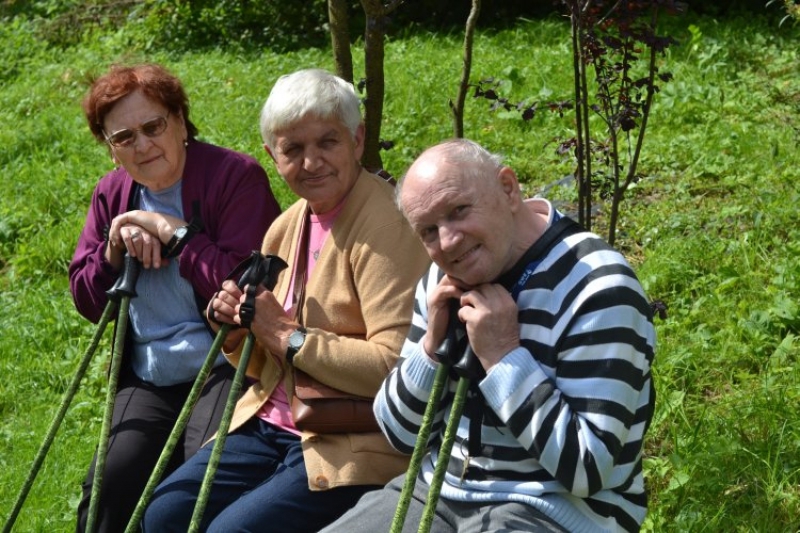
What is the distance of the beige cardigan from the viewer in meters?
3.14

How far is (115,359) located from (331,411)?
800 millimetres

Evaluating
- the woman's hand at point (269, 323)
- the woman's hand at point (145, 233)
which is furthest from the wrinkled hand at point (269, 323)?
the woman's hand at point (145, 233)

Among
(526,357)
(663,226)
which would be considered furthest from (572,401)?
(663,226)

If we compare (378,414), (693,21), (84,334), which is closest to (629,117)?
(378,414)

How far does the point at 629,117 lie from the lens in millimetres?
3801

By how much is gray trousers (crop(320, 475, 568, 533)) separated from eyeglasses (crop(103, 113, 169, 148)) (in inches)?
57.8

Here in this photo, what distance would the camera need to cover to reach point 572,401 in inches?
99.5

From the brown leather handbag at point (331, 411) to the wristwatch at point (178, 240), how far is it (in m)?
0.73

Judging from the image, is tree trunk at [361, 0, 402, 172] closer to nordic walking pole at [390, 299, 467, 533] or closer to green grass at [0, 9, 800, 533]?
green grass at [0, 9, 800, 533]

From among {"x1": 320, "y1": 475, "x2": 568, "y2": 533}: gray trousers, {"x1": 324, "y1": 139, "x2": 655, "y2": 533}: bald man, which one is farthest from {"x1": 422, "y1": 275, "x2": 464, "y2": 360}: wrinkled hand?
{"x1": 320, "y1": 475, "x2": 568, "y2": 533}: gray trousers

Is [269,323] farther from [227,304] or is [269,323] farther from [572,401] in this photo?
[572,401]

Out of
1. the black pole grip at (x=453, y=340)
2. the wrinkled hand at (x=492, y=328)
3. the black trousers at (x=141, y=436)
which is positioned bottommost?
the black trousers at (x=141, y=436)

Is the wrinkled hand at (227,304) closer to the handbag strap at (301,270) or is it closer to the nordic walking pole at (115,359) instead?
the handbag strap at (301,270)

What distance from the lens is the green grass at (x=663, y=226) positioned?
3.68m
